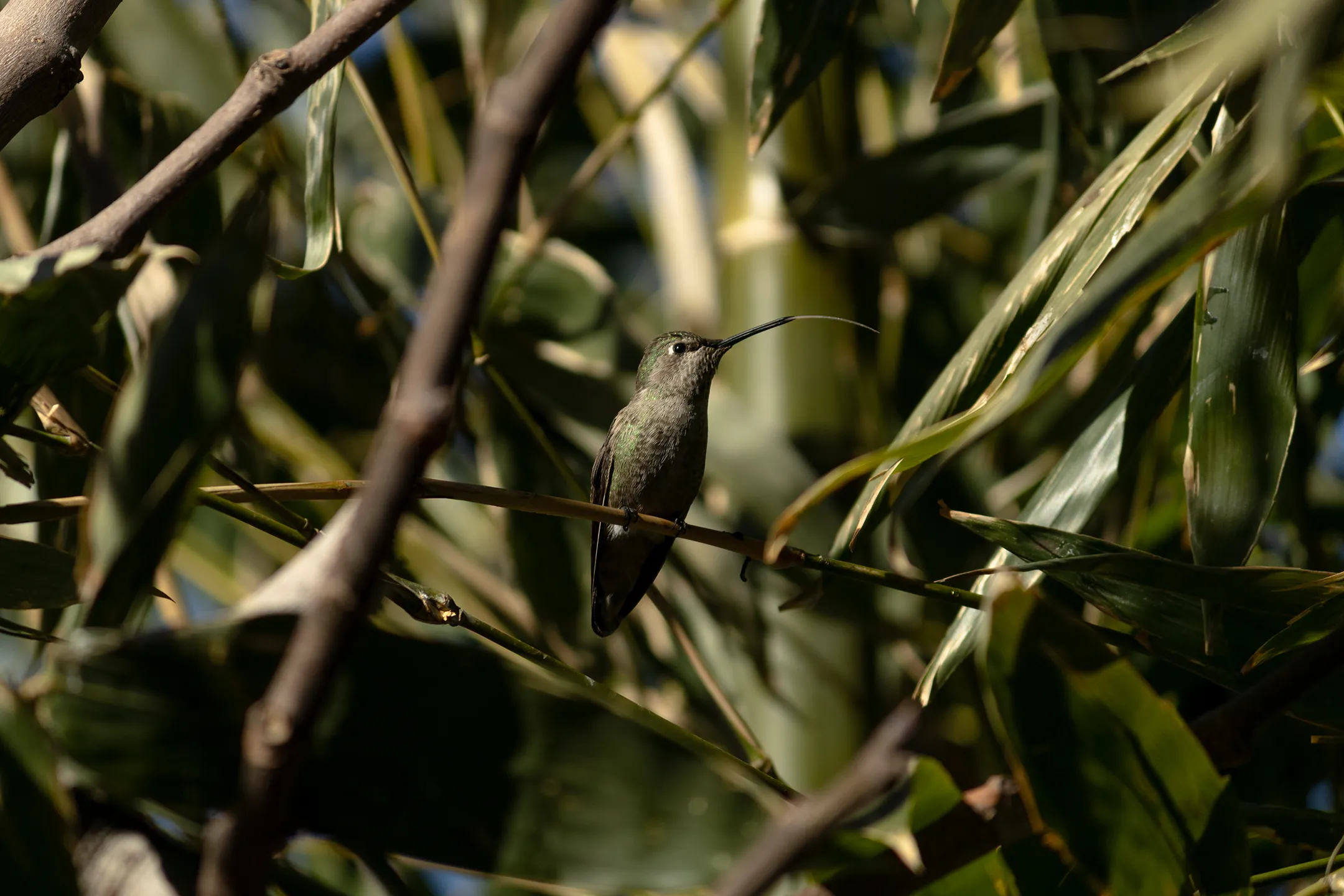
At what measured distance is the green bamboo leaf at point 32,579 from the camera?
132 cm

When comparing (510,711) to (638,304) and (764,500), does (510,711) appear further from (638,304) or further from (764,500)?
(638,304)

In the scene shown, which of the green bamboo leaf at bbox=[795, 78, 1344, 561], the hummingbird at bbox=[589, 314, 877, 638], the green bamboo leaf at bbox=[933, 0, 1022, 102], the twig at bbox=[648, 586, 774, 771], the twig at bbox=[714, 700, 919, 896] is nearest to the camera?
the twig at bbox=[714, 700, 919, 896]

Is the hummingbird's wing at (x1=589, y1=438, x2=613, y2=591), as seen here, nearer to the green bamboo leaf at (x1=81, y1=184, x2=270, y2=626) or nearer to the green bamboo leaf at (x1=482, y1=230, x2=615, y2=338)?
the green bamboo leaf at (x1=482, y1=230, x2=615, y2=338)

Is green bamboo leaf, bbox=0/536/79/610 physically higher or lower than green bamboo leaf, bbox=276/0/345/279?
lower

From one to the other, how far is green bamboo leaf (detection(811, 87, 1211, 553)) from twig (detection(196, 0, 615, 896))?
0.68 m

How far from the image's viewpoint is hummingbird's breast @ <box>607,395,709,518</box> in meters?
2.69

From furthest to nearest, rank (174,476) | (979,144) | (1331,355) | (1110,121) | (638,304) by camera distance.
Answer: (638,304), (979,144), (1110,121), (1331,355), (174,476)

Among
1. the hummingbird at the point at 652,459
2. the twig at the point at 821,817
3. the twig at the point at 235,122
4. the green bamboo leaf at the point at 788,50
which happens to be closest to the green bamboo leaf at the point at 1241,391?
the green bamboo leaf at the point at 788,50

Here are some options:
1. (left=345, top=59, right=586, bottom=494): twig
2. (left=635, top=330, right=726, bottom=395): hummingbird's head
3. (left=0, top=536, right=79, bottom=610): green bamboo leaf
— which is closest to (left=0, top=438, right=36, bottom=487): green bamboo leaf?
(left=0, top=536, right=79, bottom=610): green bamboo leaf

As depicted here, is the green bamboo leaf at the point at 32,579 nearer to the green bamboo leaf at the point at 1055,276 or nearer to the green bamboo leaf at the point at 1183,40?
the green bamboo leaf at the point at 1055,276

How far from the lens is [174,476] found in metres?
0.98

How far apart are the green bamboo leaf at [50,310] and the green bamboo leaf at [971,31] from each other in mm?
1081

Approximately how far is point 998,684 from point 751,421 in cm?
163

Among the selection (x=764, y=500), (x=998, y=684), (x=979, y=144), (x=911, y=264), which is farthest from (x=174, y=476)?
(x=911, y=264)
